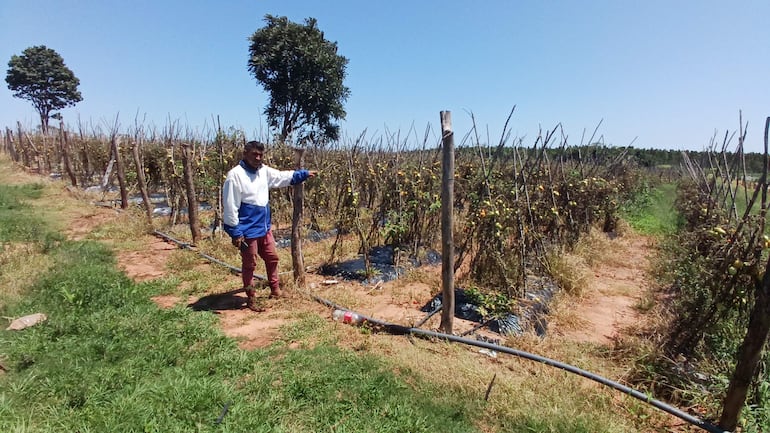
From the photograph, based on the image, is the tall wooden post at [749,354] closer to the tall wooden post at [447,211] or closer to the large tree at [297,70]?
the tall wooden post at [447,211]


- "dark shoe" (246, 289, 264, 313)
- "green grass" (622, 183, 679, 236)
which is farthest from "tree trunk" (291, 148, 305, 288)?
"green grass" (622, 183, 679, 236)

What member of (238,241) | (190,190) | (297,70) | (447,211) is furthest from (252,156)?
(297,70)

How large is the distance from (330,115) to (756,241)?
18.2 metres

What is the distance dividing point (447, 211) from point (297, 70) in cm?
1667

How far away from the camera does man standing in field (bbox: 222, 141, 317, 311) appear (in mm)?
3434

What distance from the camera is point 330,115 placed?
1909 centimetres

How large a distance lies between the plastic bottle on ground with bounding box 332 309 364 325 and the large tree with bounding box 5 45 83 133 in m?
35.3

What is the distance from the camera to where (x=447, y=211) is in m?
3.12

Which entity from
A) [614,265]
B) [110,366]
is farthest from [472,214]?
[110,366]

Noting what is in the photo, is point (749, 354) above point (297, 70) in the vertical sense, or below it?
below

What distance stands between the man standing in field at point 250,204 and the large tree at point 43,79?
34.5 m

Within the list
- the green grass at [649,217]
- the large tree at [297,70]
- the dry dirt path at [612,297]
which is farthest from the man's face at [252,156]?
the large tree at [297,70]

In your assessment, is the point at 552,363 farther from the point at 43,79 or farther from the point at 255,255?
the point at 43,79

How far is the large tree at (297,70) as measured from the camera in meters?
17.2
